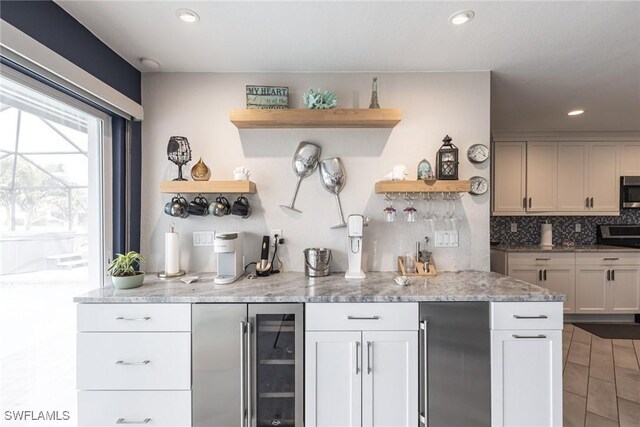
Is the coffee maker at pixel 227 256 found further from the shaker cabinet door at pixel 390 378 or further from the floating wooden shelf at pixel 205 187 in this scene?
the shaker cabinet door at pixel 390 378

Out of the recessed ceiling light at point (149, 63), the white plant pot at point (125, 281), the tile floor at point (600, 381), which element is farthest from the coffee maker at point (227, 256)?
the tile floor at point (600, 381)

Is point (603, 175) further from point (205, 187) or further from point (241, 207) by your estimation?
point (205, 187)

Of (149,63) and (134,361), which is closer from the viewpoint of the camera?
(134,361)

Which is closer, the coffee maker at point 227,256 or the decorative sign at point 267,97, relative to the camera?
the coffee maker at point 227,256

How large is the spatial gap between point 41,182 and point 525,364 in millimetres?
2733

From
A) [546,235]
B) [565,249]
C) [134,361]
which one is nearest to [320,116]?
[134,361]

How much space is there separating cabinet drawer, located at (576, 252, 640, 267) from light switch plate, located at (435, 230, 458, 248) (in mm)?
2359

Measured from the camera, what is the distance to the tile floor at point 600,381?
1862 millimetres

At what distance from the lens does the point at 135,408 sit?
1496 mm

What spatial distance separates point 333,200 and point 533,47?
1572 millimetres

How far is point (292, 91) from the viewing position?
210cm

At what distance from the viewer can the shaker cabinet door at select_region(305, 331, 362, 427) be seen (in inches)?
59.2

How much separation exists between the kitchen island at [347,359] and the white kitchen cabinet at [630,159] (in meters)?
3.45

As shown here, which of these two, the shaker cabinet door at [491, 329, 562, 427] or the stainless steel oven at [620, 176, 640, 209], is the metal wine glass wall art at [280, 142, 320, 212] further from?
the stainless steel oven at [620, 176, 640, 209]
